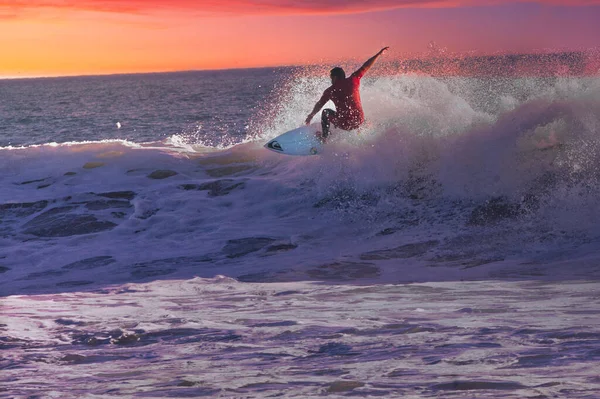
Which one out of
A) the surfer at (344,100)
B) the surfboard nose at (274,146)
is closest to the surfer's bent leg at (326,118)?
the surfer at (344,100)

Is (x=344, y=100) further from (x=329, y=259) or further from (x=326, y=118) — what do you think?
(x=329, y=259)

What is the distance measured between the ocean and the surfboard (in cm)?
28

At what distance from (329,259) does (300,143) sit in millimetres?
5201

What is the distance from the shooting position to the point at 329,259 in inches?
361

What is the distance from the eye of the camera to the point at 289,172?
13961 millimetres

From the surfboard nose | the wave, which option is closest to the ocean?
the wave

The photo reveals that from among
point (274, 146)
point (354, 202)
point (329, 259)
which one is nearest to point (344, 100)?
point (274, 146)

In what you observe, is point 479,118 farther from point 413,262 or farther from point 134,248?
point 134,248

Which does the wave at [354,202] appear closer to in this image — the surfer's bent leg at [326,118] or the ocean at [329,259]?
the ocean at [329,259]

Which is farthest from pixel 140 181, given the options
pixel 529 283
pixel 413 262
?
pixel 529 283

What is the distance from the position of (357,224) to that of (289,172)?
3.36m

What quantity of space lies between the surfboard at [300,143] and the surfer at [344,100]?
1.01ft

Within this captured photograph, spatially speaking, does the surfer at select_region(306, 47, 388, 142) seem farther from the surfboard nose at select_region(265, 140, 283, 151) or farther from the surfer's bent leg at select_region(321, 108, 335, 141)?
the surfboard nose at select_region(265, 140, 283, 151)

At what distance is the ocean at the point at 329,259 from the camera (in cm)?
484
